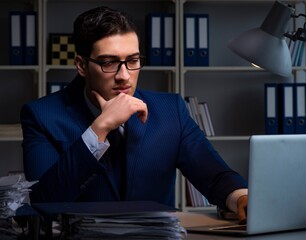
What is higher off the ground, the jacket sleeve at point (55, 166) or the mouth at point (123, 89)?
the mouth at point (123, 89)

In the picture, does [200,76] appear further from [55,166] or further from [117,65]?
[55,166]

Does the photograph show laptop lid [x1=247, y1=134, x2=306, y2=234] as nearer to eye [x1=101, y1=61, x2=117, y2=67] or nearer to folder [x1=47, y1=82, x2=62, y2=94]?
eye [x1=101, y1=61, x2=117, y2=67]

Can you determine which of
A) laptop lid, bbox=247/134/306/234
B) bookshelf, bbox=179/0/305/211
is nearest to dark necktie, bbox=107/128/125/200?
laptop lid, bbox=247/134/306/234

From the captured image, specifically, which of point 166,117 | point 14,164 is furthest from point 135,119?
point 14,164

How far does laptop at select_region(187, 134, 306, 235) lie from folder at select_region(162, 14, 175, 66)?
231 centimetres

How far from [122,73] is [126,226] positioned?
84 cm

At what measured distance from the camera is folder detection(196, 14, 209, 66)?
376 centimetres

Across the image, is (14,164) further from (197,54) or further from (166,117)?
(166,117)

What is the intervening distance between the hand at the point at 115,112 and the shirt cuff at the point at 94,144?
19 millimetres

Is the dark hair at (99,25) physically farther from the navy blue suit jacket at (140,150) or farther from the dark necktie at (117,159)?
the dark necktie at (117,159)

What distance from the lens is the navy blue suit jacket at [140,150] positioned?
2.03 metres

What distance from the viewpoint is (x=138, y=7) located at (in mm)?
4008

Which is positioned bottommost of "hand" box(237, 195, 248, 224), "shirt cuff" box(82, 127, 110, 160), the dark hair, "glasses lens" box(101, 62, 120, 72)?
"hand" box(237, 195, 248, 224)

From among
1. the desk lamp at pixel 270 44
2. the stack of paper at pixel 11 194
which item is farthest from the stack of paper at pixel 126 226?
the desk lamp at pixel 270 44
